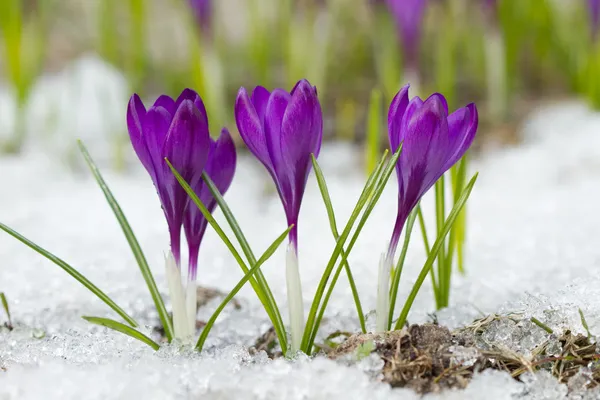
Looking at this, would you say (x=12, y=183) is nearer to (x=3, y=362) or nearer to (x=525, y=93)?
(x=3, y=362)

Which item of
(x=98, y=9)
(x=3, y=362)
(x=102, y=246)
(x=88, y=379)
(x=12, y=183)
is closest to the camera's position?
(x=88, y=379)

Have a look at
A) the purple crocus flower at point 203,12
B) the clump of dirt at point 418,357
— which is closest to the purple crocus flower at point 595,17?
the purple crocus flower at point 203,12

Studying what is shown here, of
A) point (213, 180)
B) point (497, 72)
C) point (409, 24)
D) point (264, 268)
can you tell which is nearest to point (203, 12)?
point (409, 24)

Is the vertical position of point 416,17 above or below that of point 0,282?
above

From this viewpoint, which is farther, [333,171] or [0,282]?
[333,171]

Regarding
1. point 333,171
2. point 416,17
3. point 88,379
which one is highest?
point 416,17

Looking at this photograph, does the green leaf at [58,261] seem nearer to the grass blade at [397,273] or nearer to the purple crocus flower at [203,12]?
the grass blade at [397,273]

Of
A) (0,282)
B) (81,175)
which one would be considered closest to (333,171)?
(81,175)
